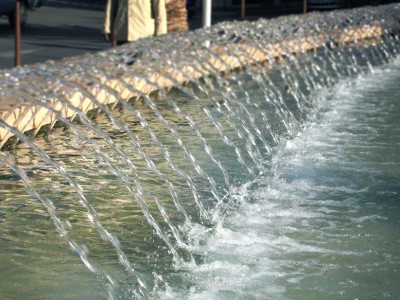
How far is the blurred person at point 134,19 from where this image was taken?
14000 mm

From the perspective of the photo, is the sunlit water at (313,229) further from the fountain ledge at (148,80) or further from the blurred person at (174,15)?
the blurred person at (174,15)

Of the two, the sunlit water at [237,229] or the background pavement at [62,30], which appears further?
the background pavement at [62,30]

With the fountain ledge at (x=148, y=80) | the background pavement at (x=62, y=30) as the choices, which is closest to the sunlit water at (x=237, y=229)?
the fountain ledge at (x=148, y=80)

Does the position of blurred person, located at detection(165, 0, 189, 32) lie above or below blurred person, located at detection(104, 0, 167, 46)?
below

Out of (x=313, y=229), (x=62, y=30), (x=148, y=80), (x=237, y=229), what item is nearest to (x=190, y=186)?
(x=237, y=229)

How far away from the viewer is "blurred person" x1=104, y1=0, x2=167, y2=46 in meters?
14.0

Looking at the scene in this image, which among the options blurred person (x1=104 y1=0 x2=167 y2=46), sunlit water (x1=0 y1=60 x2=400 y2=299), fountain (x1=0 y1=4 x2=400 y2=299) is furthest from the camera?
blurred person (x1=104 y1=0 x2=167 y2=46)

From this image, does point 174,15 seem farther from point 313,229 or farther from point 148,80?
point 313,229

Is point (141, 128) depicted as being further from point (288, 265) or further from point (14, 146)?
point (288, 265)

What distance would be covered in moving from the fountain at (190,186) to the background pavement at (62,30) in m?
4.58

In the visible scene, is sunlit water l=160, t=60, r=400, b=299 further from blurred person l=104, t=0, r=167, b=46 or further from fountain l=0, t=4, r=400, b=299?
blurred person l=104, t=0, r=167, b=46

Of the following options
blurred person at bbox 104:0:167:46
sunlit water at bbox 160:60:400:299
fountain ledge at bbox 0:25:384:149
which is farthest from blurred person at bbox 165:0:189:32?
sunlit water at bbox 160:60:400:299

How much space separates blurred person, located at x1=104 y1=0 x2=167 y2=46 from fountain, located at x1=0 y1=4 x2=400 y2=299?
2.02 ft

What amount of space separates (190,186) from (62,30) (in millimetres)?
18362
